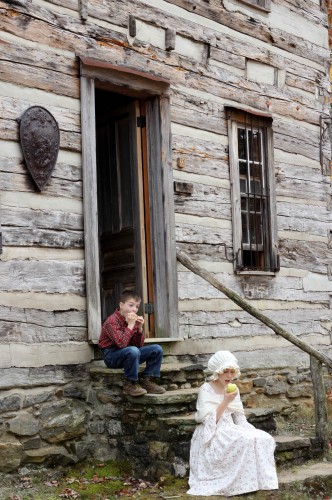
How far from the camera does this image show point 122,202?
29.1 feet

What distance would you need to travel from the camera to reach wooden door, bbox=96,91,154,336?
855 cm

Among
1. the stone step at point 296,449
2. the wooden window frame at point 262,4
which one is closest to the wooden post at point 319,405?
the stone step at point 296,449

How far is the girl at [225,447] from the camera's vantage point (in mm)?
6234

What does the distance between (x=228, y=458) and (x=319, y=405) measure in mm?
1801

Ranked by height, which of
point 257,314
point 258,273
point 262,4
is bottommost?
point 257,314

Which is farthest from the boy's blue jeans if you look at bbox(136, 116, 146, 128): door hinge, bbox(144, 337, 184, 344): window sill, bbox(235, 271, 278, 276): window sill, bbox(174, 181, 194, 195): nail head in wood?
bbox(136, 116, 146, 128): door hinge

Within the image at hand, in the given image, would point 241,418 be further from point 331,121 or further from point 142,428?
point 331,121

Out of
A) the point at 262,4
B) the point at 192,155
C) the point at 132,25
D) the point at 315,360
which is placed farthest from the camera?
the point at 262,4

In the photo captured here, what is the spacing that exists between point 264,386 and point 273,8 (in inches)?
180

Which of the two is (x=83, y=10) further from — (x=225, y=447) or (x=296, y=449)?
(x=296, y=449)

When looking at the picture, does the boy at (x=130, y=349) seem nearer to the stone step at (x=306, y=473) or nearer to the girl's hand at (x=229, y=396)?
the girl's hand at (x=229, y=396)

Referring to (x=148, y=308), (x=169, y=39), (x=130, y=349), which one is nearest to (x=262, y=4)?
(x=169, y=39)

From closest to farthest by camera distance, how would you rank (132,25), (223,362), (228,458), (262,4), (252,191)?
(228,458) → (223,362) → (132,25) → (252,191) → (262,4)

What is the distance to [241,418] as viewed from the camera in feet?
21.8
